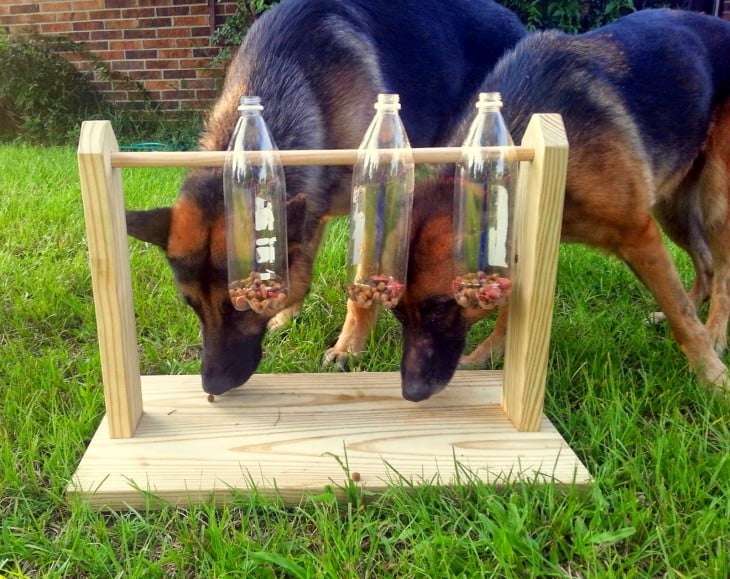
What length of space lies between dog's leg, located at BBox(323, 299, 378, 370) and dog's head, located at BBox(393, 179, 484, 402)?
0.75 meters

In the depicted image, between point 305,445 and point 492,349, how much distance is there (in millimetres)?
1208

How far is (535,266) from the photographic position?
205 centimetres

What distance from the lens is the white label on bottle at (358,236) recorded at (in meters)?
2.07

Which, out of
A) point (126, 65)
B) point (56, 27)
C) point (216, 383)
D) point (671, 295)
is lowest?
point (216, 383)

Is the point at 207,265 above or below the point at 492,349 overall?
above

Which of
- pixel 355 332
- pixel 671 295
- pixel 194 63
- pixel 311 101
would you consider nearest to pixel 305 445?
pixel 355 332

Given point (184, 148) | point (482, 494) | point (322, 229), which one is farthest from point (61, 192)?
point (482, 494)

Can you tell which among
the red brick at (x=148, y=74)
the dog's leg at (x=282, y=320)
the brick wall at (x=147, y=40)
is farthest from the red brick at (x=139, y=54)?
the dog's leg at (x=282, y=320)

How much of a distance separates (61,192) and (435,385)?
14.0 ft

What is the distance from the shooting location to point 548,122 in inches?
79.7

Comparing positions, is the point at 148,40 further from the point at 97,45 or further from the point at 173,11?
the point at 97,45

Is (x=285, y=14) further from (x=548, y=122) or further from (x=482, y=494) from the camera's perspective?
(x=482, y=494)

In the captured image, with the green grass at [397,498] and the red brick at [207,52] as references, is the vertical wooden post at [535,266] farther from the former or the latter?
the red brick at [207,52]

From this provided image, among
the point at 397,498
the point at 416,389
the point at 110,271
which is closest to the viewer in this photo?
the point at 397,498
